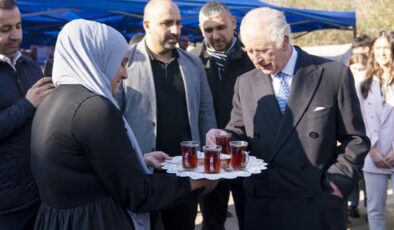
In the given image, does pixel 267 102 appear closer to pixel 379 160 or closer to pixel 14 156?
pixel 14 156

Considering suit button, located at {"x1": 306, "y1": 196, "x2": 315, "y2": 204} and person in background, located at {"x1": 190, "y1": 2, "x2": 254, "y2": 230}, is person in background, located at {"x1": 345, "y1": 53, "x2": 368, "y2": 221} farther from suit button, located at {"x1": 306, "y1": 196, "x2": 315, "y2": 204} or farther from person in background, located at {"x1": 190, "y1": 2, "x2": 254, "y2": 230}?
suit button, located at {"x1": 306, "y1": 196, "x2": 315, "y2": 204}

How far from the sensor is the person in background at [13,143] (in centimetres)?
258

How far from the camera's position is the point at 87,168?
192 cm

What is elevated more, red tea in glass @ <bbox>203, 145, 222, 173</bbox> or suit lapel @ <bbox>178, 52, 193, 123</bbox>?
suit lapel @ <bbox>178, 52, 193, 123</bbox>

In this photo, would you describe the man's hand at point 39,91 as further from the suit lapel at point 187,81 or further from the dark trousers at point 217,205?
the dark trousers at point 217,205

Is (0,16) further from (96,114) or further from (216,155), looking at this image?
(216,155)

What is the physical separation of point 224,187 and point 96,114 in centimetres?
226

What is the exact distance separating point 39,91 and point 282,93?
1283 mm

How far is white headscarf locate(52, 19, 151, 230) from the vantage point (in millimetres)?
1979

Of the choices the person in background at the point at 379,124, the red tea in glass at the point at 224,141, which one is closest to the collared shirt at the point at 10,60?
the red tea in glass at the point at 224,141

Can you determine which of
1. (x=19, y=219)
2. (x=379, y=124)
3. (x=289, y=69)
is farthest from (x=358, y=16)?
(x=19, y=219)

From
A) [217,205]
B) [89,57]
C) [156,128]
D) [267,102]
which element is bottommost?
[217,205]

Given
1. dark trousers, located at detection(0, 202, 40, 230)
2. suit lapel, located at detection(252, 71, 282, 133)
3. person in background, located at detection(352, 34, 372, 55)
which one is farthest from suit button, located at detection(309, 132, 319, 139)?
person in background, located at detection(352, 34, 372, 55)

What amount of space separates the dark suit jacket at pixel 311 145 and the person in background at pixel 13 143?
131 cm
